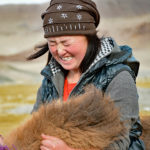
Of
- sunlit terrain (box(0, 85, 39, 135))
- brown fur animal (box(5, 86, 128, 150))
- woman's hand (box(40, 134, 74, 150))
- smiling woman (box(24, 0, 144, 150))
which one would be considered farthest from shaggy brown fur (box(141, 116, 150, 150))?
sunlit terrain (box(0, 85, 39, 135))

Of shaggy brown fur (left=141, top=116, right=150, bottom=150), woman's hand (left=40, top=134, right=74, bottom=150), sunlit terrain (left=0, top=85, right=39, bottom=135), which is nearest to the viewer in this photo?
woman's hand (left=40, top=134, right=74, bottom=150)

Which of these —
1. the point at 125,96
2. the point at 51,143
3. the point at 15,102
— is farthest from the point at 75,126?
the point at 15,102

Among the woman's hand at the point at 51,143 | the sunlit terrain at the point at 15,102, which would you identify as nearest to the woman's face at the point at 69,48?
the woman's hand at the point at 51,143

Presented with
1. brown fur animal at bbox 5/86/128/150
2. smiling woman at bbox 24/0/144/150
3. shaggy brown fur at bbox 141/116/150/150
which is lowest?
shaggy brown fur at bbox 141/116/150/150

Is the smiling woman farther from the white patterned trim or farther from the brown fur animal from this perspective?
the brown fur animal

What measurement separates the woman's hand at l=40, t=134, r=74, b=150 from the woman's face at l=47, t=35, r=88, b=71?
0.36 m

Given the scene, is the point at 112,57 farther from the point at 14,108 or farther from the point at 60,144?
the point at 14,108

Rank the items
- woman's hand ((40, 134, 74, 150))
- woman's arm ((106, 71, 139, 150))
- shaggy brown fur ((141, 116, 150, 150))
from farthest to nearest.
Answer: shaggy brown fur ((141, 116, 150, 150))
woman's arm ((106, 71, 139, 150))
woman's hand ((40, 134, 74, 150))

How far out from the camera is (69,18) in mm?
1058

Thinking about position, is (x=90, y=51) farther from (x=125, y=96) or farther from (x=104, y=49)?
(x=125, y=96)

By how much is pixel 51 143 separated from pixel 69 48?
39 centimetres

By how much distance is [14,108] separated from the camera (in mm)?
2605

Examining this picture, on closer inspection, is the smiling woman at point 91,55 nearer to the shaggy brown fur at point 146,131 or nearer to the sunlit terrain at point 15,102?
the shaggy brown fur at point 146,131

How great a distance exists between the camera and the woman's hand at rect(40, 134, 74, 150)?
0.80 metres
